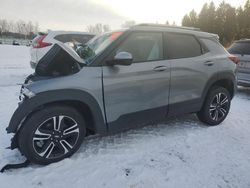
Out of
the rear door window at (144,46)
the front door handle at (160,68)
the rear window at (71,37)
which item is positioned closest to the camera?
the rear door window at (144,46)

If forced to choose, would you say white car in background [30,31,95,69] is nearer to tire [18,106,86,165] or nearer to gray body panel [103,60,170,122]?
gray body panel [103,60,170,122]

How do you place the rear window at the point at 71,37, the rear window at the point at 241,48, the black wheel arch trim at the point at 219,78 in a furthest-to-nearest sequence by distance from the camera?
the rear window at the point at 71,37 → the rear window at the point at 241,48 → the black wheel arch trim at the point at 219,78

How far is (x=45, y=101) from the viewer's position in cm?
278

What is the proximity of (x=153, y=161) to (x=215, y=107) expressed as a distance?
6.55 feet

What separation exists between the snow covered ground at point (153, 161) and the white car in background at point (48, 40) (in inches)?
158

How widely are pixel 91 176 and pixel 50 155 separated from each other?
2.10 ft

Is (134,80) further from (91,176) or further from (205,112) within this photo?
(205,112)

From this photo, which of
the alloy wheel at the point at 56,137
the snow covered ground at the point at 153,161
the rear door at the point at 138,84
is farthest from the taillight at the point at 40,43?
the alloy wheel at the point at 56,137

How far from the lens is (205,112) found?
14.1 feet

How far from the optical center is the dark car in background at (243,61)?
21.3 ft

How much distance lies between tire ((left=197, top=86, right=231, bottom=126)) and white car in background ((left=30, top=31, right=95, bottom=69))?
15.6 ft

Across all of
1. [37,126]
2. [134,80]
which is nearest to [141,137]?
[134,80]

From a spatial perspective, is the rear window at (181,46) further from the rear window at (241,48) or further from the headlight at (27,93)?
the rear window at (241,48)

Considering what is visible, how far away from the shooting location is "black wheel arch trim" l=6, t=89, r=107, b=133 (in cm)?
274
